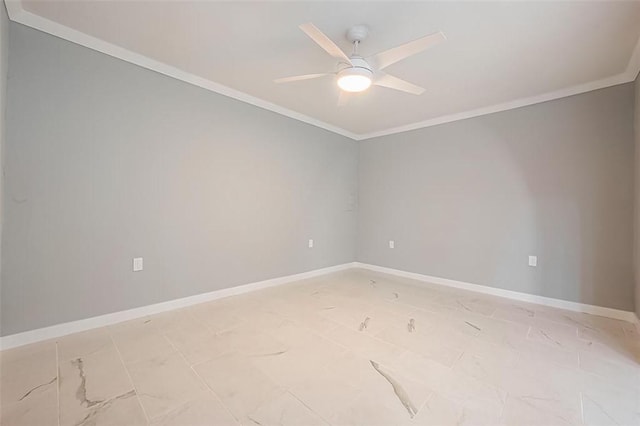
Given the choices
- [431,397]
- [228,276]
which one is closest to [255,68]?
[228,276]

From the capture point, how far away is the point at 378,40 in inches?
85.0

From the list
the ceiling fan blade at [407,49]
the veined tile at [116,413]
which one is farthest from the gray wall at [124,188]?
the ceiling fan blade at [407,49]

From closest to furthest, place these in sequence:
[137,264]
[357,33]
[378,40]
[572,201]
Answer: [357,33] < [378,40] < [137,264] < [572,201]

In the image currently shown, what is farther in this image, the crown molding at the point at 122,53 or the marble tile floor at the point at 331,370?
the crown molding at the point at 122,53

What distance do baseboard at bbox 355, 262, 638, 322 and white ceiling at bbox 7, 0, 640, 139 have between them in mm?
2219

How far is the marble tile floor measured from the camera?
1.39m

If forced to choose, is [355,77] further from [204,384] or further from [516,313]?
[516,313]

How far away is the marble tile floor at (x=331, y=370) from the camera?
1392 millimetres

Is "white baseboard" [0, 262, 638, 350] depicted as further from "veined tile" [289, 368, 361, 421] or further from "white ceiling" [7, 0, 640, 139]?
"white ceiling" [7, 0, 640, 139]

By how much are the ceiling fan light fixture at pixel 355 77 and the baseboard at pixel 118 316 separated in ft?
8.15

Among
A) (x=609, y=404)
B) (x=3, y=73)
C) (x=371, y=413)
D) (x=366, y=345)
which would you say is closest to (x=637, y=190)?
(x=609, y=404)

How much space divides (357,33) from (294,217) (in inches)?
95.1

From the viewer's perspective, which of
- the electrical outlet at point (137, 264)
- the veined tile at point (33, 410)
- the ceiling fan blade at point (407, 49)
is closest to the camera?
the veined tile at point (33, 410)

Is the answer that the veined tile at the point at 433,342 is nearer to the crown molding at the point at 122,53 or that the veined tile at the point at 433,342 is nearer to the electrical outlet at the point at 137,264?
the electrical outlet at the point at 137,264
